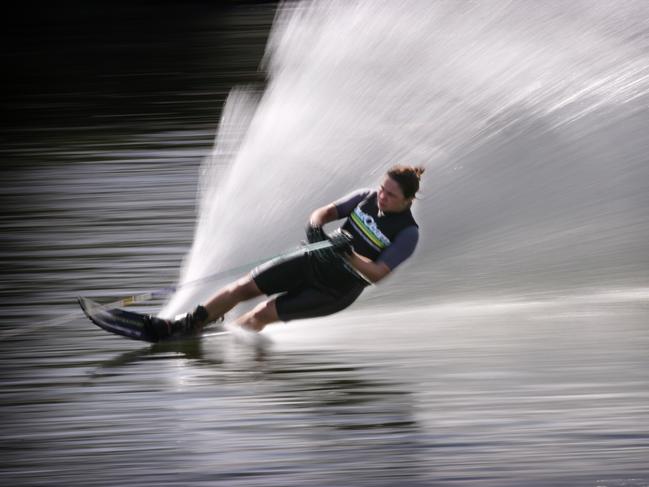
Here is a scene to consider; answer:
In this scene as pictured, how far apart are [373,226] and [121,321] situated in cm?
149

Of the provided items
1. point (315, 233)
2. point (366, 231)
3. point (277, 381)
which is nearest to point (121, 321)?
point (277, 381)

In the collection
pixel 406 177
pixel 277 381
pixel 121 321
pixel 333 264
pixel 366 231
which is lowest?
pixel 277 381

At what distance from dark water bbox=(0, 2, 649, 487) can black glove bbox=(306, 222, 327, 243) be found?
619 mm

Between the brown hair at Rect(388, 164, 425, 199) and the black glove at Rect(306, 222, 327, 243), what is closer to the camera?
the brown hair at Rect(388, 164, 425, 199)

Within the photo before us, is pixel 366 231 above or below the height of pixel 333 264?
above

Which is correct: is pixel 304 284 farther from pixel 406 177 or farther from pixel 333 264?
pixel 406 177

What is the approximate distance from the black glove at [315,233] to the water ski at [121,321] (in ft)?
3.25

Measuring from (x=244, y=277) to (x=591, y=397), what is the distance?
85.1 inches

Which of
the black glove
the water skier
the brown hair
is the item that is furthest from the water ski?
the brown hair

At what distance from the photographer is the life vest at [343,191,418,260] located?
6539 mm

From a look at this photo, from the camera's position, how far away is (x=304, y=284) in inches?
263

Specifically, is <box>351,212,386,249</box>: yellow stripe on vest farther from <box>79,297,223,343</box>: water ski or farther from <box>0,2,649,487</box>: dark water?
<box>79,297,223,343</box>: water ski

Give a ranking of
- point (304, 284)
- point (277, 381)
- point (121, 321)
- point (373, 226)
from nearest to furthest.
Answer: point (277, 381), point (121, 321), point (373, 226), point (304, 284)

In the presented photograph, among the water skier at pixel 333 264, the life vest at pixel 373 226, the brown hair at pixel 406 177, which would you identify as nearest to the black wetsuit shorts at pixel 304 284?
the water skier at pixel 333 264
